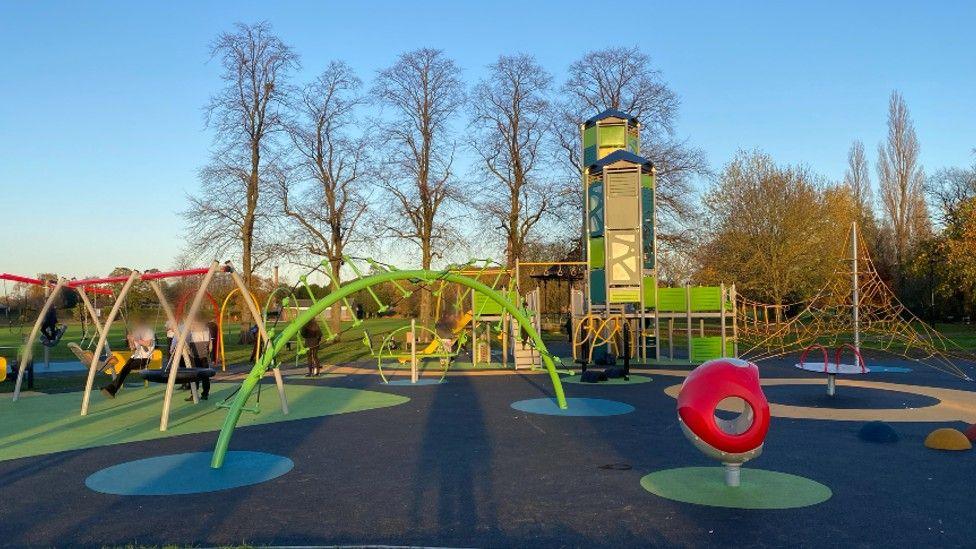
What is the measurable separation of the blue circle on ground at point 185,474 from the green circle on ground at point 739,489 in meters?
4.19

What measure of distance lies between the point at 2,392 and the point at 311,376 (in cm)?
712

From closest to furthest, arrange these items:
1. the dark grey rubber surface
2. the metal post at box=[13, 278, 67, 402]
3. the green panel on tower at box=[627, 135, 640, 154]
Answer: the dark grey rubber surface, the metal post at box=[13, 278, 67, 402], the green panel on tower at box=[627, 135, 640, 154]

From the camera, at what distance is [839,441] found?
33.0 ft

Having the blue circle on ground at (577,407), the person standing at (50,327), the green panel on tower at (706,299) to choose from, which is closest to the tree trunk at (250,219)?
the person standing at (50,327)

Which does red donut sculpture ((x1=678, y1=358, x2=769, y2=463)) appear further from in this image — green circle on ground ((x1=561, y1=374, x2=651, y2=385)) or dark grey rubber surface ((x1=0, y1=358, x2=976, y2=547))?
green circle on ground ((x1=561, y1=374, x2=651, y2=385))

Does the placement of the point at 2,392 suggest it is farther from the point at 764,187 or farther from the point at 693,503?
the point at 764,187

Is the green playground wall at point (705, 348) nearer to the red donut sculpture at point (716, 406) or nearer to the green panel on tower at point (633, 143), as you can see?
the green panel on tower at point (633, 143)

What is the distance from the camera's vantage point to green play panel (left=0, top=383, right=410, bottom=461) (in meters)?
10.9

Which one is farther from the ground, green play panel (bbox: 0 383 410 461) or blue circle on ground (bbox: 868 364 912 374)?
blue circle on ground (bbox: 868 364 912 374)

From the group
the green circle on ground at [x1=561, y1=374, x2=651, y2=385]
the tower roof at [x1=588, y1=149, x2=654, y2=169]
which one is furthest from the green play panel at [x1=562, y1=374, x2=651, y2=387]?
the tower roof at [x1=588, y1=149, x2=654, y2=169]

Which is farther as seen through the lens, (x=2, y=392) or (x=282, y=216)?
(x=282, y=216)

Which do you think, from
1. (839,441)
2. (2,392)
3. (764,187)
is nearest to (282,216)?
(2,392)

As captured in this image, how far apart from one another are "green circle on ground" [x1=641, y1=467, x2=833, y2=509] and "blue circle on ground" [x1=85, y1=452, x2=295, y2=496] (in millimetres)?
4186

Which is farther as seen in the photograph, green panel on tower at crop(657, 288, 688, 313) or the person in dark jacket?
green panel on tower at crop(657, 288, 688, 313)
